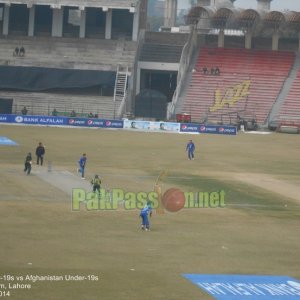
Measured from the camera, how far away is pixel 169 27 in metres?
120

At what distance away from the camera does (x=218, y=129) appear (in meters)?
84.8

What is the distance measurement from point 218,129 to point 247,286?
57540mm

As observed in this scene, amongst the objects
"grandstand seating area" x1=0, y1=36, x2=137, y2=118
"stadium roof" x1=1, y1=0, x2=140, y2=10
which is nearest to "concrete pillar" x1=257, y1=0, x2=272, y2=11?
"stadium roof" x1=1, y1=0, x2=140, y2=10

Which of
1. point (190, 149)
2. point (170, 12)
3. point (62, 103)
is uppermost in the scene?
point (170, 12)

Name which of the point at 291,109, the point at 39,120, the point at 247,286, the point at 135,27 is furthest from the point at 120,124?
the point at 247,286

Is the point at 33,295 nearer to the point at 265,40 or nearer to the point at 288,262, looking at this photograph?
the point at 288,262

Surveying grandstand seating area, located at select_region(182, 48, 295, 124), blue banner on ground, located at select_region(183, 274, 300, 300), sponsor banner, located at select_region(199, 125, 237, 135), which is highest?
grandstand seating area, located at select_region(182, 48, 295, 124)

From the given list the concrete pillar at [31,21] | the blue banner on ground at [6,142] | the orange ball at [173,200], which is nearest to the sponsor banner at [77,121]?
the blue banner on ground at [6,142]

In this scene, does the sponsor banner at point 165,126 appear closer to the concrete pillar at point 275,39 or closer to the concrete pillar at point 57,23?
the concrete pillar at point 275,39

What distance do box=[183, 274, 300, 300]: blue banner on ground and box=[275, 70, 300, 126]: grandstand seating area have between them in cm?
6217

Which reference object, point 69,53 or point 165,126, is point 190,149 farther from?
point 69,53

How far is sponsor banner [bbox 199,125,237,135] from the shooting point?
277 feet

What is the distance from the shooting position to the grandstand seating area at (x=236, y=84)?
9369cm

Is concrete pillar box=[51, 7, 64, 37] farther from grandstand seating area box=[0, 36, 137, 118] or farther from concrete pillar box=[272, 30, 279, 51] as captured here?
concrete pillar box=[272, 30, 279, 51]
